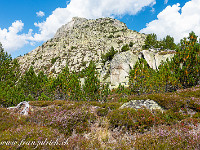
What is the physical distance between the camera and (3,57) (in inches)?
858

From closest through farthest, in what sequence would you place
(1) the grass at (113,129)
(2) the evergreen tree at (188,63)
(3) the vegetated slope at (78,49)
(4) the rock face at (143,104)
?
(1) the grass at (113,129) < (4) the rock face at (143,104) < (2) the evergreen tree at (188,63) < (3) the vegetated slope at (78,49)

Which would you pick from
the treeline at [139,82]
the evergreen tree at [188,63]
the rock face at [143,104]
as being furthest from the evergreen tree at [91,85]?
the evergreen tree at [188,63]

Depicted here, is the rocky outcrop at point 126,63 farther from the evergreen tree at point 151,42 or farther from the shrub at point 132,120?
the shrub at point 132,120

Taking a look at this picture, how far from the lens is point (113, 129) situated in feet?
19.2

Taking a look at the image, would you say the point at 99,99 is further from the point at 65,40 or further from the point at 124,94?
the point at 65,40

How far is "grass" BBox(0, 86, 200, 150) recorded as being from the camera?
396 cm

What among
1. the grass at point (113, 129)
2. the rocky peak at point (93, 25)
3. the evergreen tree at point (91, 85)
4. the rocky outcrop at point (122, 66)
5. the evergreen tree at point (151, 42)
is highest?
the rocky peak at point (93, 25)

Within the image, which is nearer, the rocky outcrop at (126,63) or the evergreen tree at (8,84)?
the evergreen tree at (8,84)

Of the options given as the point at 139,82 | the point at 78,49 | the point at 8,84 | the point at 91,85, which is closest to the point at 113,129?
the point at 91,85

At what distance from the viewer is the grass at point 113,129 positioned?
3955 millimetres

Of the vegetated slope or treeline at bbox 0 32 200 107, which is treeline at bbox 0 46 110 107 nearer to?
treeline at bbox 0 32 200 107

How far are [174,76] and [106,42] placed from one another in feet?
231

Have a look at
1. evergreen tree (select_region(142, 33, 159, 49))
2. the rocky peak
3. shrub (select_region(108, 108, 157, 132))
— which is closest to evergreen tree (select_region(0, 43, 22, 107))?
shrub (select_region(108, 108, 157, 132))

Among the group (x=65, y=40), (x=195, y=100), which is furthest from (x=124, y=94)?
(x=65, y=40)
